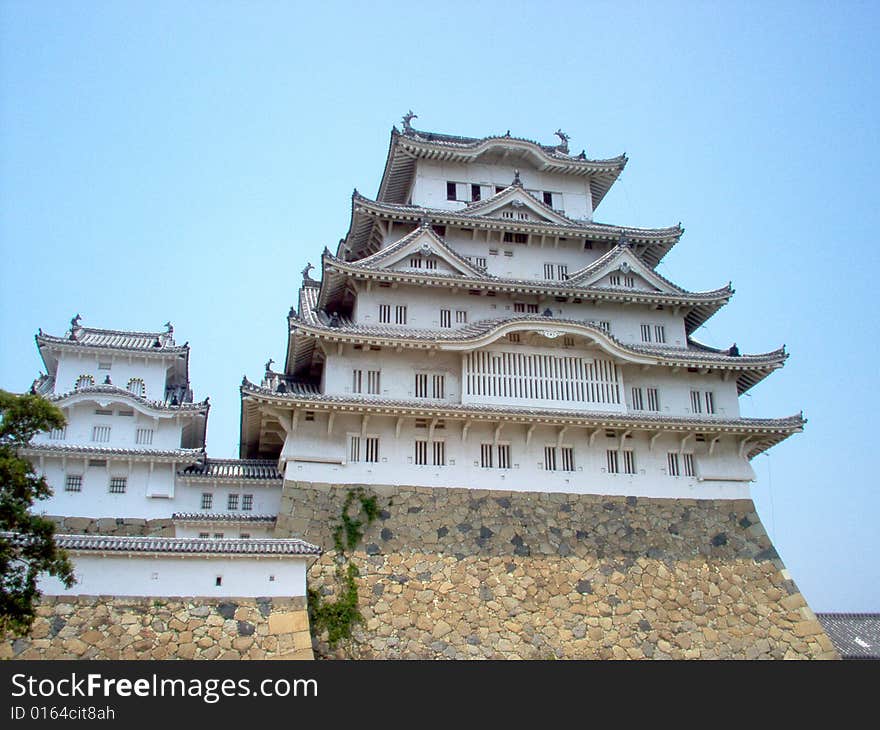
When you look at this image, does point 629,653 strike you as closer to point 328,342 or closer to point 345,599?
point 345,599

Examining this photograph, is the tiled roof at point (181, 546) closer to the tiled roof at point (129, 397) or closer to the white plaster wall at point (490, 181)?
the tiled roof at point (129, 397)

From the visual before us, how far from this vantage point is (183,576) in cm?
1997

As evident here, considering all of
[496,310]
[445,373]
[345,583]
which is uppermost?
[496,310]

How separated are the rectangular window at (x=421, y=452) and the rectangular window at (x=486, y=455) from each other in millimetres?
1693

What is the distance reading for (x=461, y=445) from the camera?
26.4 m

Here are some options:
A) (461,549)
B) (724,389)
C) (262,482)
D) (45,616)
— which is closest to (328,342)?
(262,482)

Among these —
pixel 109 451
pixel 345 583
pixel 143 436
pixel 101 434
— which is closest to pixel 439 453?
pixel 345 583

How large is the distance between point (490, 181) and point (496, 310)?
6.66 metres

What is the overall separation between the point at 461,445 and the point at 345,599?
237 inches

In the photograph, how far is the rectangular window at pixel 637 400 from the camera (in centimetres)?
2866

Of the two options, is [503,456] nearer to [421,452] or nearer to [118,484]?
[421,452]

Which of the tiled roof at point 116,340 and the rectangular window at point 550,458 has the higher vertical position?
the tiled roof at point 116,340

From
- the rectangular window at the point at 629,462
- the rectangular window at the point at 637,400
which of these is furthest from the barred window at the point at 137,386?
the rectangular window at the point at 637,400
